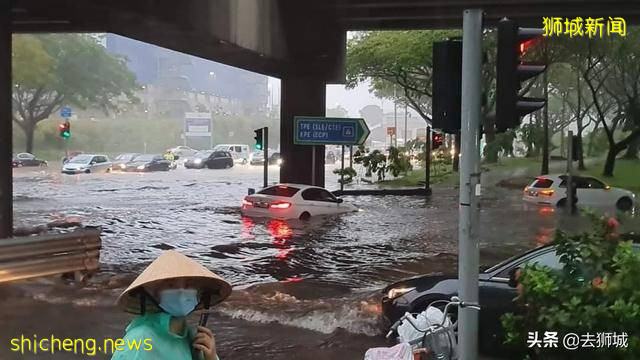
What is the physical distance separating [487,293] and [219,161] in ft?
164

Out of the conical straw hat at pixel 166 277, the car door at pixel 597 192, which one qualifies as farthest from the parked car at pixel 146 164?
the conical straw hat at pixel 166 277

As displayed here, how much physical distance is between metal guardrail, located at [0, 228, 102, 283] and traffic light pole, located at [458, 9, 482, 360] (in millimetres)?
6651

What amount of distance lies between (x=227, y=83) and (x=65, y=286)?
62898 millimetres

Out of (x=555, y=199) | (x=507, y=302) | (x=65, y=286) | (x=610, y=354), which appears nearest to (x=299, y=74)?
(x=555, y=199)

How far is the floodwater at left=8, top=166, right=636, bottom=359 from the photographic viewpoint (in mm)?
7766

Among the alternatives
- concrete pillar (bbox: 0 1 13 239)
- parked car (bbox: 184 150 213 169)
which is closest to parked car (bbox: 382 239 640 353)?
concrete pillar (bbox: 0 1 13 239)

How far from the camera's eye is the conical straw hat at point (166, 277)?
7.78 feet

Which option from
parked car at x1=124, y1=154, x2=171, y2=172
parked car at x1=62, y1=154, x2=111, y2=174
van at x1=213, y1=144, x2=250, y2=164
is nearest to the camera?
parked car at x1=62, y1=154, x2=111, y2=174

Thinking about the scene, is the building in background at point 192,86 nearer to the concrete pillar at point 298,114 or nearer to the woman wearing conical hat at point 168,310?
the concrete pillar at point 298,114

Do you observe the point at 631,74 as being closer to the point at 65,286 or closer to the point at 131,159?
the point at 65,286

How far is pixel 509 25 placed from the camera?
4.10 meters

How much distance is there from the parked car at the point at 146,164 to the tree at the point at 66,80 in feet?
22.9

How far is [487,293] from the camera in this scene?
20.4 feet

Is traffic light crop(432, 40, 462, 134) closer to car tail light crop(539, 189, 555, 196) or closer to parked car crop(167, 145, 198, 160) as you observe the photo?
car tail light crop(539, 189, 555, 196)
